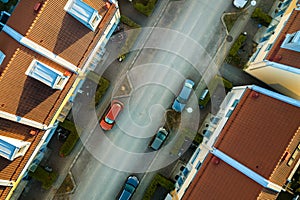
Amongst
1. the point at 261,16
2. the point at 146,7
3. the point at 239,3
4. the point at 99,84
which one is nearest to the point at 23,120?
the point at 99,84

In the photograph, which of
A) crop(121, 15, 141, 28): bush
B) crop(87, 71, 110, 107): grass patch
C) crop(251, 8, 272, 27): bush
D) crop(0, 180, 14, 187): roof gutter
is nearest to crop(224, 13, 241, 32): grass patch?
crop(251, 8, 272, 27): bush

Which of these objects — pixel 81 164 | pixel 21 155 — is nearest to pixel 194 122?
pixel 81 164

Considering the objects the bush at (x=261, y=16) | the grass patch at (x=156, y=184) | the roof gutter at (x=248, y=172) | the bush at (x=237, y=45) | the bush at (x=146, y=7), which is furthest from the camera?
the bush at (x=237, y=45)

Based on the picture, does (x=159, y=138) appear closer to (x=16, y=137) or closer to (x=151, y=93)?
(x=151, y=93)

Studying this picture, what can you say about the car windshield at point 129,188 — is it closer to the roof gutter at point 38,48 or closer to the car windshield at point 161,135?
the car windshield at point 161,135

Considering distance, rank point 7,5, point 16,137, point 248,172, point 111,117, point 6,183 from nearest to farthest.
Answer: point 248,172 → point 16,137 → point 6,183 → point 111,117 → point 7,5

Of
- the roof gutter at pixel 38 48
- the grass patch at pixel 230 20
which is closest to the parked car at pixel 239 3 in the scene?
the grass patch at pixel 230 20
